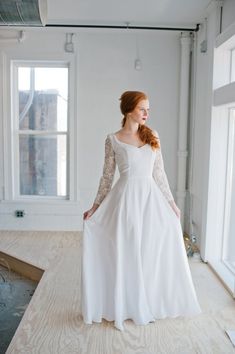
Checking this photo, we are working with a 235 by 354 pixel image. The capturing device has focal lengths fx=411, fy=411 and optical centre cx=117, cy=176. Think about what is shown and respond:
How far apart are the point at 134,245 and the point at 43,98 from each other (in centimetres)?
296

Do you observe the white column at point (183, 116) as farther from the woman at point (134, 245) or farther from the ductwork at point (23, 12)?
the woman at point (134, 245)

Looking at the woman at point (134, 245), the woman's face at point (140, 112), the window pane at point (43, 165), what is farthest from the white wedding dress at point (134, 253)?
the window pane at point (43, 165)

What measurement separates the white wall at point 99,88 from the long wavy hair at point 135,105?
224 cm

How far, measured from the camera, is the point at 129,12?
13.4 feet

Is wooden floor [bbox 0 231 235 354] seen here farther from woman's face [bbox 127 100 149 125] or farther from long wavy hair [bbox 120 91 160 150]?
woman's face [bbox 127 100 149 125]

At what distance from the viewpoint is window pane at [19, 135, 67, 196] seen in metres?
5.06

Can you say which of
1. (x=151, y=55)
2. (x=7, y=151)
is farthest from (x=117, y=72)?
(x=7, y=151)

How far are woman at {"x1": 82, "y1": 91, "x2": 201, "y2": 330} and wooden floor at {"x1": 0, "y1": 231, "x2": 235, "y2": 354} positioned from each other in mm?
94

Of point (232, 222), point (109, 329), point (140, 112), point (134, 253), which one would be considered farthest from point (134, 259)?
point (232, 222)

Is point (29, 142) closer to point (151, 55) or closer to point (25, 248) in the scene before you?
point (25, 248)

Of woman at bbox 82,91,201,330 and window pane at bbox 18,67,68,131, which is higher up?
window pane at bbox 18,67,68,131

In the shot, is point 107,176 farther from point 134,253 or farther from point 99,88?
point 99,88

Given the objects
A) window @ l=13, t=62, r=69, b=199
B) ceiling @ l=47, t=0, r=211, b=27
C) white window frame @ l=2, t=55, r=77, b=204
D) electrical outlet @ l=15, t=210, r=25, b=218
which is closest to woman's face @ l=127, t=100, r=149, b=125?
ceiling @ l=47, t=0, r=211, b=27

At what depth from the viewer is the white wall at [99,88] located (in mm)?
4797
